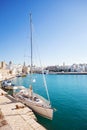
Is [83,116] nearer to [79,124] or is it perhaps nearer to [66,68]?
[79,124]

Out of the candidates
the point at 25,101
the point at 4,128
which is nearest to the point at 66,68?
the point at 25,101

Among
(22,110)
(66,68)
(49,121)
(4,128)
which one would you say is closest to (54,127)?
(49,121)

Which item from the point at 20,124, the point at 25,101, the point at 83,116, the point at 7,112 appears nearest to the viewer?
the point at 20,124

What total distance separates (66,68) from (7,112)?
17768 centimetres

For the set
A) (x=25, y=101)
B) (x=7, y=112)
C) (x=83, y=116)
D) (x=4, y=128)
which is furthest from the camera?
(x=25, y=101)

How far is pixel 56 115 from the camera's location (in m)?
16.9

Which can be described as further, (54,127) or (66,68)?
(66,68)

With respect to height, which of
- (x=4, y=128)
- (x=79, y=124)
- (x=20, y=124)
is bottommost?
(x=79, y=124)

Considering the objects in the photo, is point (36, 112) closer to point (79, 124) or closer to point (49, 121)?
point (49, 121)

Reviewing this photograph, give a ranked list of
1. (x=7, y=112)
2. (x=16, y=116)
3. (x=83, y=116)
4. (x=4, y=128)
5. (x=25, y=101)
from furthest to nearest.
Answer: (x=25, y=101), (x=83, y=116), (x=7, y=112), (x=16, y=116), (x=4, y=128)

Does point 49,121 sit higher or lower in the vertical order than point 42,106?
lower

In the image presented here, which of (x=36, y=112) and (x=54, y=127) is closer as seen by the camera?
(x=54, y=127)

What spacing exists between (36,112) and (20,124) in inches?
208

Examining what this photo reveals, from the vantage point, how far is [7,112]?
1386 centimetres
